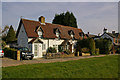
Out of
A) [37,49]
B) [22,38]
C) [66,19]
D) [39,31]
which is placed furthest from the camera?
[66,19]

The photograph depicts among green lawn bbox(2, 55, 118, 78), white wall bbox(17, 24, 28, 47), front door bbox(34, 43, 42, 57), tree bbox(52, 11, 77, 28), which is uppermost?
tree bbox(52, 11, 77, 28)

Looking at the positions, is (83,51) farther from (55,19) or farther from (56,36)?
(55,19)

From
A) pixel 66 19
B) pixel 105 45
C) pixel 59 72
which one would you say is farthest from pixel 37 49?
pixel 66 19

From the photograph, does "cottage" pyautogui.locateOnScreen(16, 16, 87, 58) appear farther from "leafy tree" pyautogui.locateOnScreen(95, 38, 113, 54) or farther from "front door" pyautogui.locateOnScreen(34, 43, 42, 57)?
"leafy tree" pyautogui.locateOnScreen(95, 38, 113, 54)

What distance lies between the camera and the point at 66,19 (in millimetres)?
52969

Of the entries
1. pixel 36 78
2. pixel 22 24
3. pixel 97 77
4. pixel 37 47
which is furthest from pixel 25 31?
pixel 97 77

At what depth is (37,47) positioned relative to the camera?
2066 centimetres

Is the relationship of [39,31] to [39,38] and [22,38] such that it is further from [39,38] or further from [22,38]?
[22,38]

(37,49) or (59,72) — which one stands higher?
(37,49)

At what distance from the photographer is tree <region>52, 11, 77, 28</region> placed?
52750 mm

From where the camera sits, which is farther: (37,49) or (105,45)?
(105,45)

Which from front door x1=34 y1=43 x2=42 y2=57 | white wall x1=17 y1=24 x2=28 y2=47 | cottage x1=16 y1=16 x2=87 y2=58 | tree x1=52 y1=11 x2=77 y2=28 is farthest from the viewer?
tree x1=52 y1=11 x2=77 y2=28

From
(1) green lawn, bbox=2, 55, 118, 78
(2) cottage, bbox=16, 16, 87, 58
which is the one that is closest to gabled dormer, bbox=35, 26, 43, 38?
(2) cottage, bbox=16, 16, 87, 58

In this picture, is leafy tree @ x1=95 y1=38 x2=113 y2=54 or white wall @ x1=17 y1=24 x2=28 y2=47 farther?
leafy tree @ x1=95 y1=38 x2=113 y2=54
